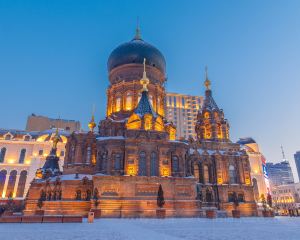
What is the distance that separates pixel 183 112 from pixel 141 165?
95.7 m

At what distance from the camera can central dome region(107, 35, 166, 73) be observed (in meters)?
48.6

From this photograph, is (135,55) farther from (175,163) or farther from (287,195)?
(287,195)

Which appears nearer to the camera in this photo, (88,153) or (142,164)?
(142,164)

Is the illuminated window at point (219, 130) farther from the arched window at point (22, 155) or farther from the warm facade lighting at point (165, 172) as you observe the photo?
the arched window at point (22, 155)

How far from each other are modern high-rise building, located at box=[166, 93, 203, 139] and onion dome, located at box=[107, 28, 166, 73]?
242ft

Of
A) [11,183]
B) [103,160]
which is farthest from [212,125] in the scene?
[11,183]

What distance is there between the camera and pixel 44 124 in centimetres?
7556

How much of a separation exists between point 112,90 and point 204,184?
2548 cm

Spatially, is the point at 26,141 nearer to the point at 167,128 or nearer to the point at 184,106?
the point at 167,128

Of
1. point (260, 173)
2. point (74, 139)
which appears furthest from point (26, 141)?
point (260, 173)

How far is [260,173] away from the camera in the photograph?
244 ft

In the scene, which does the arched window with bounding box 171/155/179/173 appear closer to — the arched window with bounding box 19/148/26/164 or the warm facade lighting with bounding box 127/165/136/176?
the warm facade lighting with bounding box 127/165/136/176

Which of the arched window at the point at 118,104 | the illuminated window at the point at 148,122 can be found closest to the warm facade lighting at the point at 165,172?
the illuminated window at the point at 148,122

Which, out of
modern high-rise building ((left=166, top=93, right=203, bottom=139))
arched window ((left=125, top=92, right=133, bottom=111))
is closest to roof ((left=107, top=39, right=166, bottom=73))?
arched window ((left=125, top=92, right=133, bottom=111))
